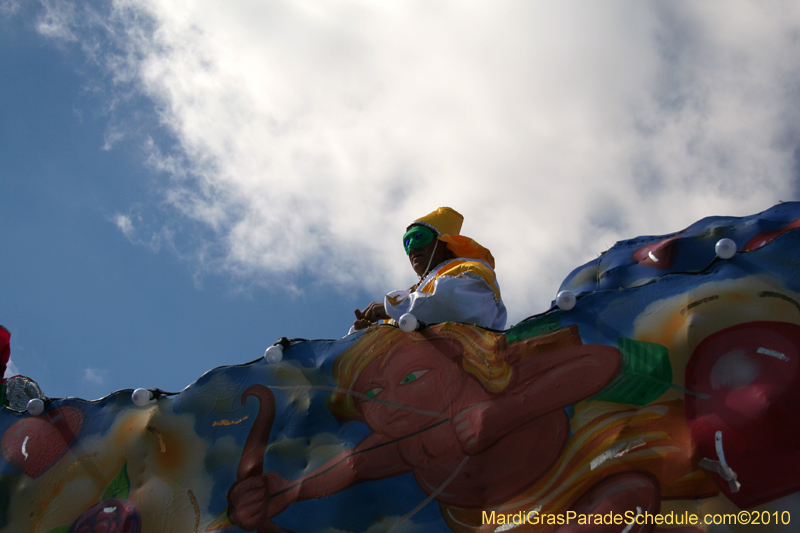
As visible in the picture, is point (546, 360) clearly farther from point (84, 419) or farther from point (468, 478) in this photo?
point (84, 419)

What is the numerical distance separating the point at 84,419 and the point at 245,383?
990 millimetres

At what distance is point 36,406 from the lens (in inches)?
135

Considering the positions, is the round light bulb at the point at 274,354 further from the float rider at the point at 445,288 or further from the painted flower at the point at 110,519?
the painted flower at the point at 110,519

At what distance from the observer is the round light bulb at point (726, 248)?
8.14ft

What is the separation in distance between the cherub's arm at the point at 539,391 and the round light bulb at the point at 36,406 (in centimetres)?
239

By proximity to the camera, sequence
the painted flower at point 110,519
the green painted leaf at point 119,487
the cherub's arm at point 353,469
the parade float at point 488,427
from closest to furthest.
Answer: the parade float at point 488,427, the cherub's arm at point 353,469, the painted flower at point 110,519, the green painted leaf at point 119,487

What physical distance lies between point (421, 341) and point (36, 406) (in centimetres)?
224

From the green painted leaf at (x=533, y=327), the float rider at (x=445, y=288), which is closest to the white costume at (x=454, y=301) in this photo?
the float rider at (x=445, y=288)

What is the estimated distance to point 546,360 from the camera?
8.71 feet

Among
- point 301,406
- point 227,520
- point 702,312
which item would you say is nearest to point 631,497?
point 702,312

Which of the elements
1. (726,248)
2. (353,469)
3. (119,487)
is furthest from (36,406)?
(726,248)

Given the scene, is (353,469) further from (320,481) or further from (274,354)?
(274,354)

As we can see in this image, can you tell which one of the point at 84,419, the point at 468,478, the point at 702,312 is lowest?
the point at 468,478

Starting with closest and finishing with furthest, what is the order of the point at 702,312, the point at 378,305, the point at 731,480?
the point at 731,480 → the point at 702,312 → the point at 378,305
